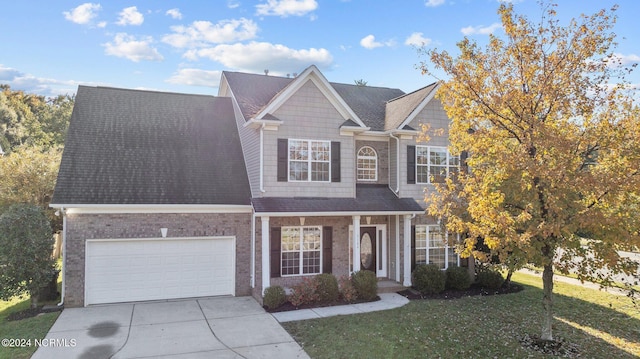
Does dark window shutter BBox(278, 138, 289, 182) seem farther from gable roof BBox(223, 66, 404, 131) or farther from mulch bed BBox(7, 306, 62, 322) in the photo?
mulch bed BBox(7, 306, 62, 322)

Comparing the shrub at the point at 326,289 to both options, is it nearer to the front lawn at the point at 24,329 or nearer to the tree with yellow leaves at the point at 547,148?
the tree with yellow leaves at the point at 547,148

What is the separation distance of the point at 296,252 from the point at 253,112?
5541 millimetres

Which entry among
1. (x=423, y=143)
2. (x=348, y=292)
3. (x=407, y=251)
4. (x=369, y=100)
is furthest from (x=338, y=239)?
(x=369, y=100)

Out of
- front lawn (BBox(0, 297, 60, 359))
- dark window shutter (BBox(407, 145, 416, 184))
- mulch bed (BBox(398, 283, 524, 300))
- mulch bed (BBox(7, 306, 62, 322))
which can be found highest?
dark window shutter (BBox(407, 145, 416, 184))

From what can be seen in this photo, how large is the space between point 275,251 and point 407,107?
802 cm

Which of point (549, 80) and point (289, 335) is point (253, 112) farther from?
point (549, 80)

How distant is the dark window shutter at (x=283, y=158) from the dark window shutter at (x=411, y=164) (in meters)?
5.04

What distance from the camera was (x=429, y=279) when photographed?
48.1 feet

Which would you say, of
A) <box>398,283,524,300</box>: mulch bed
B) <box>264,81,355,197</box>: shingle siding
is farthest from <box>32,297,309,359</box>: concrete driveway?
<box>398,283,524,300</box>: mulch bed

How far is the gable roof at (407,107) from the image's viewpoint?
52.6 ft

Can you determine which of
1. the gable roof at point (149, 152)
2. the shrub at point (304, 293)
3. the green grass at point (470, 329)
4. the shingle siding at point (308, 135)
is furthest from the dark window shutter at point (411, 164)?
the gable roof at point (149, 152)

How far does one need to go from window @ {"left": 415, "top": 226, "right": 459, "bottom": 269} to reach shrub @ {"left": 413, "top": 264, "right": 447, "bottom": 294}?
3.73ft

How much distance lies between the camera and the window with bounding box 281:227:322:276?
14.7 metres

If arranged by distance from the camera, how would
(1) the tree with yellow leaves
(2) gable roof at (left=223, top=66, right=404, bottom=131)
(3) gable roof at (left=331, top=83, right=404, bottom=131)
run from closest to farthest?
(1) the tree with yellow leaves < (2) gable roof at (left=223, top=66, right=404, bottom=131) < (3) gable roof at (left=331, top=83, right=404, bottom=131)
